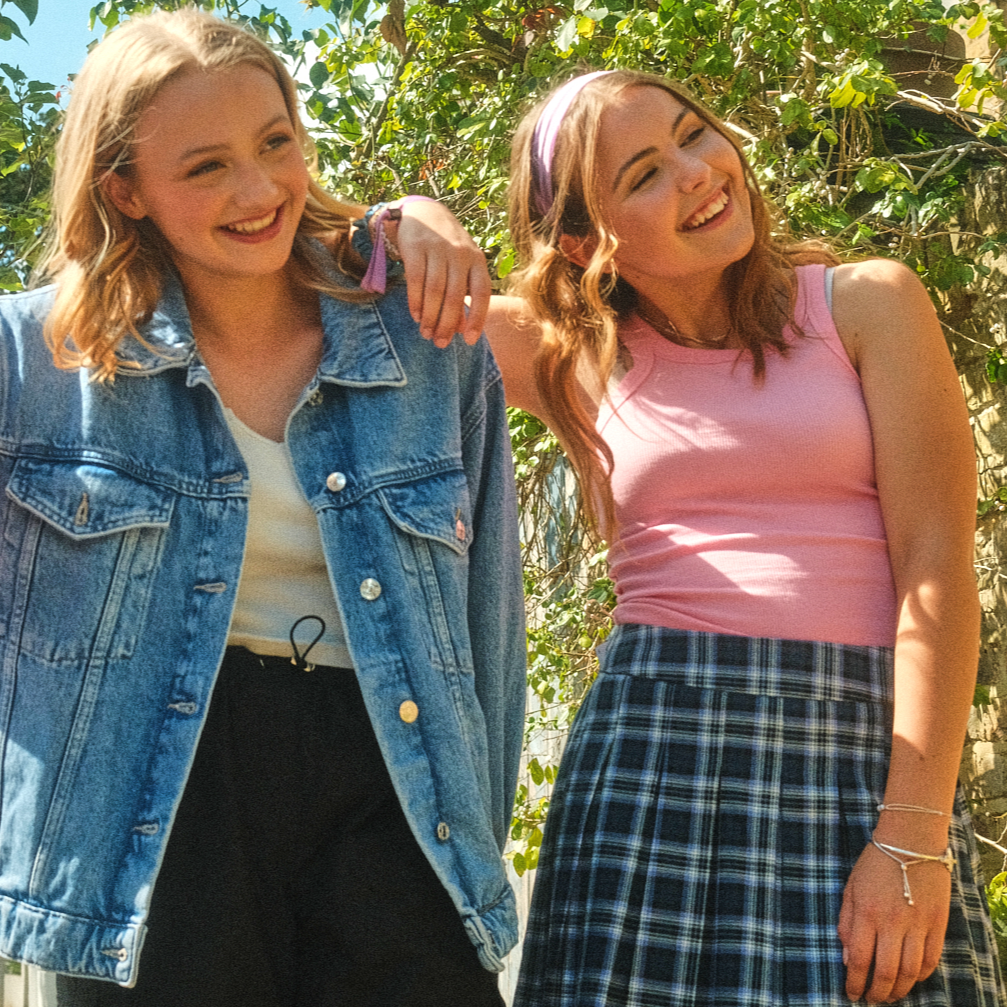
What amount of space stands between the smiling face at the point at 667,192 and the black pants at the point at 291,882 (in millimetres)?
857

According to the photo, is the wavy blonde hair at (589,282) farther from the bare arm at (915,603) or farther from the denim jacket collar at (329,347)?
the denim jacket collar at (329,347)

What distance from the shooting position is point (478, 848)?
1.56m

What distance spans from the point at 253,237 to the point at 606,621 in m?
2.04

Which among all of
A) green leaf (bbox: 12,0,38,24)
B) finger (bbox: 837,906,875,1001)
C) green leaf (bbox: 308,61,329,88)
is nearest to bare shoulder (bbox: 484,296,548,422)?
finger (bbox: 837,906,875,1001)

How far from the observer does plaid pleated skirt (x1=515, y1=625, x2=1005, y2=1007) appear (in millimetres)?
1652

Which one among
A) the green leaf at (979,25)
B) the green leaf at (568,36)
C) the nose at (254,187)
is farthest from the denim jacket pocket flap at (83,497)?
the green leaf at (979,25)

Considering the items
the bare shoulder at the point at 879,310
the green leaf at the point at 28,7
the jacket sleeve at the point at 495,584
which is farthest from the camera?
the green leaf at the point at 28,7

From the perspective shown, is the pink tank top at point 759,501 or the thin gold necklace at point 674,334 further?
the thin gold necklace at point 674,334

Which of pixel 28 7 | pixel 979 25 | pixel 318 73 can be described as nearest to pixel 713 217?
pixel 979 25

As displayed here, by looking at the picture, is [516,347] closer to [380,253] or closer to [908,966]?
[380,253]

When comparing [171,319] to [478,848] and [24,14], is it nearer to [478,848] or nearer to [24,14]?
[478,848]

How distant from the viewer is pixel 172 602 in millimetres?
1529

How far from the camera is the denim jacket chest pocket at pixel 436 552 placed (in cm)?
162

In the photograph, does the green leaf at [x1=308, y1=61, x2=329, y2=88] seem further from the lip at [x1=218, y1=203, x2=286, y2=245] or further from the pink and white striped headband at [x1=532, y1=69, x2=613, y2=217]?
the lip at [x1=218, y1=203, x2=286, y2=245]
